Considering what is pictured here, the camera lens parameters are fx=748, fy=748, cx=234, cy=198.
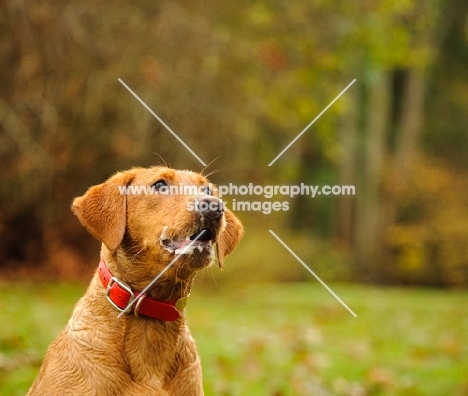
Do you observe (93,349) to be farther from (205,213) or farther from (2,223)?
(2,223)

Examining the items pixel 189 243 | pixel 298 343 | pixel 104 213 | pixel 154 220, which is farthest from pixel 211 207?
pixel 298 343

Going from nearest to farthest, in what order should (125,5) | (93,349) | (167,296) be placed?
(93,349) < (167,296) < (125,5)

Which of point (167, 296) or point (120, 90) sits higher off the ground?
point (167, 296)

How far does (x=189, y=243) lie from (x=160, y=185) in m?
0.44

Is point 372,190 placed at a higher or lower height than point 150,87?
lower

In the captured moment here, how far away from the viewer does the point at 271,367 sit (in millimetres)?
7715

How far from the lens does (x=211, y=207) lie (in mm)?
3826

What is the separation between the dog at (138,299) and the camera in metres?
3.63

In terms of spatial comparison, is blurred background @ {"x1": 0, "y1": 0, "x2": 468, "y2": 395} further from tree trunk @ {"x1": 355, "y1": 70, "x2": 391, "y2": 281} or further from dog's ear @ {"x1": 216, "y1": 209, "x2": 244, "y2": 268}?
dog's ear @ {"x1": 216, "y1": 209, "x2": 244, "y2": 268}

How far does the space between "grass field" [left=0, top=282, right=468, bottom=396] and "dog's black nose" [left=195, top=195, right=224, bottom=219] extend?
2672 millimetres

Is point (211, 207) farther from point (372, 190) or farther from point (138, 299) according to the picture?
point (372, 190)

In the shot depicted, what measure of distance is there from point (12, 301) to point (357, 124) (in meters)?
18.9

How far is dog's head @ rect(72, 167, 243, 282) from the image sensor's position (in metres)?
3.83

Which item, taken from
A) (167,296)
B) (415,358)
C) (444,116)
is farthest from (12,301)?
(444,116)
